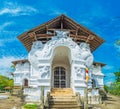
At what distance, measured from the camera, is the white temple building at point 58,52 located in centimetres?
2247

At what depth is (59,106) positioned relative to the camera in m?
19.4

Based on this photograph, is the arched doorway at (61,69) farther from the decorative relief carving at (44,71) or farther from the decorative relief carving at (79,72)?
the decorative relief carving at (44,71)

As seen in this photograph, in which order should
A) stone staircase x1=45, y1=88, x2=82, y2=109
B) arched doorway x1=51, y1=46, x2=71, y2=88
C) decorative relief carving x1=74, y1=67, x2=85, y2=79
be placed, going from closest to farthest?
stone staircase x1=45, y1=88, x2=82, y2=109, decorative relief carving x1=74, y1=67, x2=85, y2=79, arched doorway x1=51, y1=46, x2=71, y2=88

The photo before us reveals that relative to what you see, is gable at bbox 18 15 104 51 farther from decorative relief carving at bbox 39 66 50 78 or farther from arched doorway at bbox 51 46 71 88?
decorative relief carving at bbox 39 66 50 78

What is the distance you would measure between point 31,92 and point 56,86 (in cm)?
422

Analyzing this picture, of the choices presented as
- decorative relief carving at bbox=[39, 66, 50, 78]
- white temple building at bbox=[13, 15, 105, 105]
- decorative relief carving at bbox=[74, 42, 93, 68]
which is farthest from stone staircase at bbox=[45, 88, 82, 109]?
decorative relief carving at bbox=[74, 42, 93, 68]

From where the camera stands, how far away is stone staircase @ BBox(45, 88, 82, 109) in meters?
19.2

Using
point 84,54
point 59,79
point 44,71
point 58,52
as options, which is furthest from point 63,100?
point 58,52

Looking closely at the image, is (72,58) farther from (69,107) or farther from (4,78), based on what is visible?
(4,78)

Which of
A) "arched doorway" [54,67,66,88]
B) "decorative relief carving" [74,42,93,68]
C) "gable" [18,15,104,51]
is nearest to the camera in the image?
"decorative relief carving" [74,42,93,68]

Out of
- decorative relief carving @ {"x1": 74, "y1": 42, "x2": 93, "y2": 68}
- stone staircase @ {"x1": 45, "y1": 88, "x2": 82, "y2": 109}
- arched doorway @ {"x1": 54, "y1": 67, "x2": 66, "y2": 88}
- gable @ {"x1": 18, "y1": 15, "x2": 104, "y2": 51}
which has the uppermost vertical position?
gable @ {"x1": 18, "y1": 15, "x2": 104, "y2": 51}

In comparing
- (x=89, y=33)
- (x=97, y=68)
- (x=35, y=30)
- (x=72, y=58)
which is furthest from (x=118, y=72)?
(x=97, y=68)

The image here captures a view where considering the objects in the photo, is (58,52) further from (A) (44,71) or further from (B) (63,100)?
(B) (63,100)

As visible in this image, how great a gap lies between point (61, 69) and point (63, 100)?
6814mm
